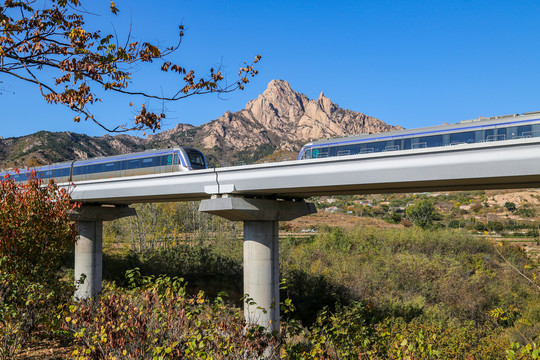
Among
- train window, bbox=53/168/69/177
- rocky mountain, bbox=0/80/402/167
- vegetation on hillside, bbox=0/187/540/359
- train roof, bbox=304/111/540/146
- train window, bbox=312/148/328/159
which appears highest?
rocky mountain, bbox=0/80/402/167

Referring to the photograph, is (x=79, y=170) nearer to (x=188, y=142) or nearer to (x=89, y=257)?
(x=89, y=257)

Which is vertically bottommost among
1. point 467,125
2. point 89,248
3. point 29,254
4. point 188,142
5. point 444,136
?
point 89,248

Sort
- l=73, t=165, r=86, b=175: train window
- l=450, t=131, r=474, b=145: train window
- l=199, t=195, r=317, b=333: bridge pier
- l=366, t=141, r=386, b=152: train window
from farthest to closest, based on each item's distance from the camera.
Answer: l=73, t=165, r=86, b=175: train window < l=366, t=141, r=386, b=152: train window < l=199, t=195, r=317, b=333: bridge pier < l=450, t=131, r=474, b=145: train window

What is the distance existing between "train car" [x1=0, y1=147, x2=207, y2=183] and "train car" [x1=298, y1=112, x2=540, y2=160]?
24.0 feet

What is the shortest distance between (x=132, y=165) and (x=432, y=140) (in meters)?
17.0

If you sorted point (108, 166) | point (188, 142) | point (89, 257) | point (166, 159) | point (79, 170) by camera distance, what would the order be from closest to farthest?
point (166, 159), point (89, 257), point (108, 166), point (79, 170), point (188, 142)

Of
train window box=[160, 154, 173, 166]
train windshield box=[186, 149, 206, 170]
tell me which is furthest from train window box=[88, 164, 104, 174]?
train windshield box=[186, 149, 206, 170]

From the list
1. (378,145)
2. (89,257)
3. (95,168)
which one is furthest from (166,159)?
(378,145)

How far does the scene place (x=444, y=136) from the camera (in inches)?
690

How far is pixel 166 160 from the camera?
23.9 m

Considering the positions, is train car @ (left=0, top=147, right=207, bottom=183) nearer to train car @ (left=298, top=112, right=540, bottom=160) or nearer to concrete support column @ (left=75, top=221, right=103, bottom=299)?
concrete support column @ (left=75, top=221, right=103, bottom=299)

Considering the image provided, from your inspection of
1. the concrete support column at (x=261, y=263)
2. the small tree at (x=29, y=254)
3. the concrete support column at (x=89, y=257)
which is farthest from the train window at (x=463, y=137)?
the concrete support column at (x=89, y=257)

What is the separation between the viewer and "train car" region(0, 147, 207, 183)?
23609 mm

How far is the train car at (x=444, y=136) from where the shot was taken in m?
15.5
